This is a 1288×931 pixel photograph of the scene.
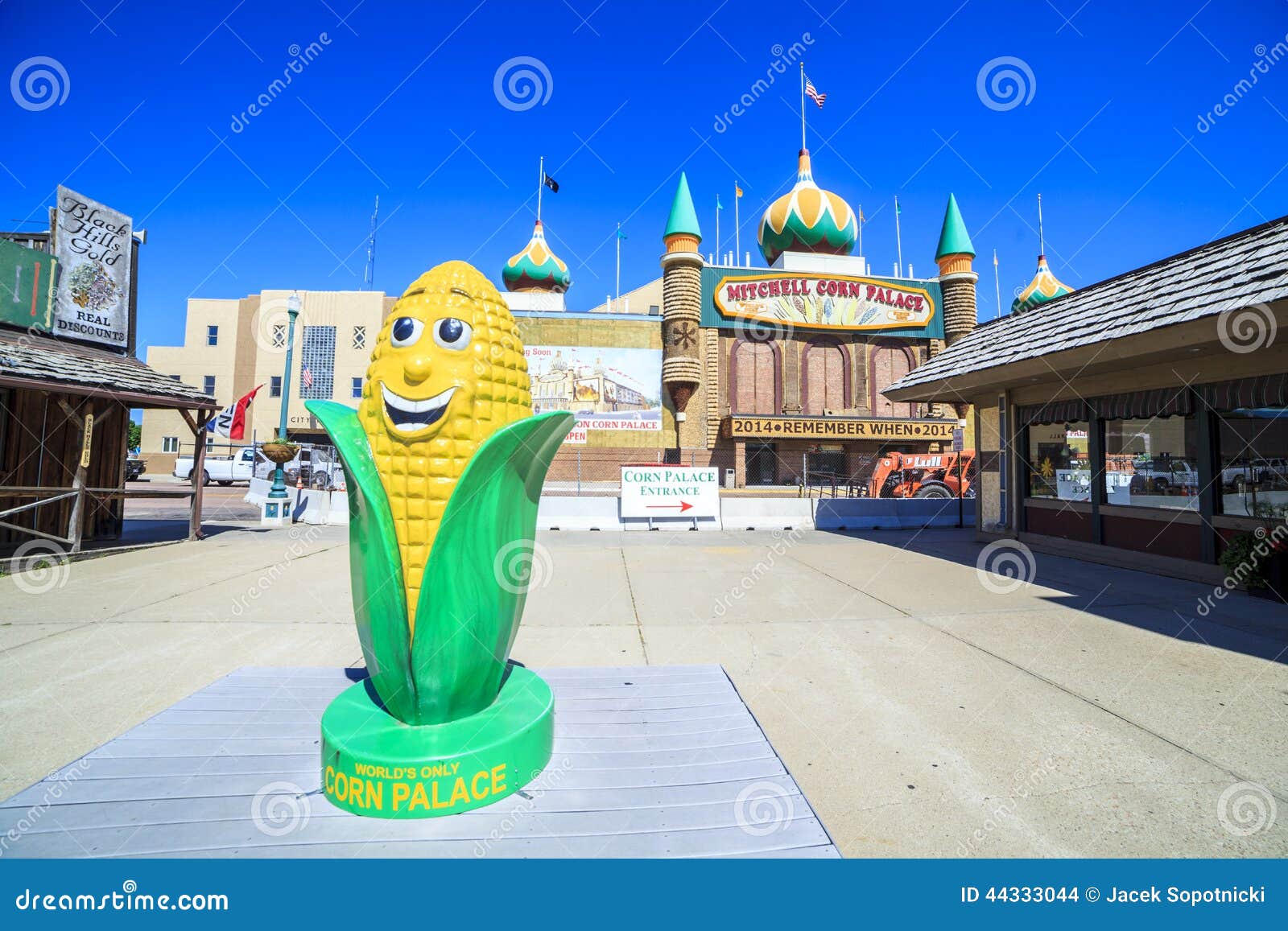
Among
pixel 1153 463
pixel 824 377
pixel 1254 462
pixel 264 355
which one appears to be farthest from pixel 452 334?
pixel 264 355

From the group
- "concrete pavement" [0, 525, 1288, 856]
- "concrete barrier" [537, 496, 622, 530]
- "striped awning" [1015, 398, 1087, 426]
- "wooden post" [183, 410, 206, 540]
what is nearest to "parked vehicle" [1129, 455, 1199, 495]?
"striped awning" [1015, 398, 1087, 426]

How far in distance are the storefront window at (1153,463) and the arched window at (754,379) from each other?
68.8ft

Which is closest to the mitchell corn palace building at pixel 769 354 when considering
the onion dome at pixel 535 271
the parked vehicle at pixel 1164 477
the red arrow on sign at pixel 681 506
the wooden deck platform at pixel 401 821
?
the onion dome at pixel 535 271

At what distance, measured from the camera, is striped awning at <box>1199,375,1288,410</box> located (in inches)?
298

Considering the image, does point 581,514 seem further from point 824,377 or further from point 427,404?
point 824,377

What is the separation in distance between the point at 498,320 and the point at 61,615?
6.75 metres

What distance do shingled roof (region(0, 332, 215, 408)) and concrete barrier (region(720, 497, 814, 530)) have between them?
39.5 feet

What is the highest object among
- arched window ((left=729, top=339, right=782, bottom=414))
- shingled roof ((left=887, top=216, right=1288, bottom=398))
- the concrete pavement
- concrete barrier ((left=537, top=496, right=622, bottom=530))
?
arched window ((left=729, top=339, right=782, bottom=414))

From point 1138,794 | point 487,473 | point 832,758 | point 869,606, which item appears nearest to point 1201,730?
point 1138,794

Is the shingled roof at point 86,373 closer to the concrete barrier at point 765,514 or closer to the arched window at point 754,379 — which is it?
the concrete barrier at point 765,514

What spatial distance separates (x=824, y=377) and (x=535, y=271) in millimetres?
18157

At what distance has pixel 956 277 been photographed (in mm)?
32312

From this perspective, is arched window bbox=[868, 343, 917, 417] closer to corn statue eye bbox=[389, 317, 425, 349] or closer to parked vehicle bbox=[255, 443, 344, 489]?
parked vehicle bbox=[255, 443, 344, 489]

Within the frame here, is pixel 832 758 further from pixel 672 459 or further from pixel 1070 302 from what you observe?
pixel 672 459
